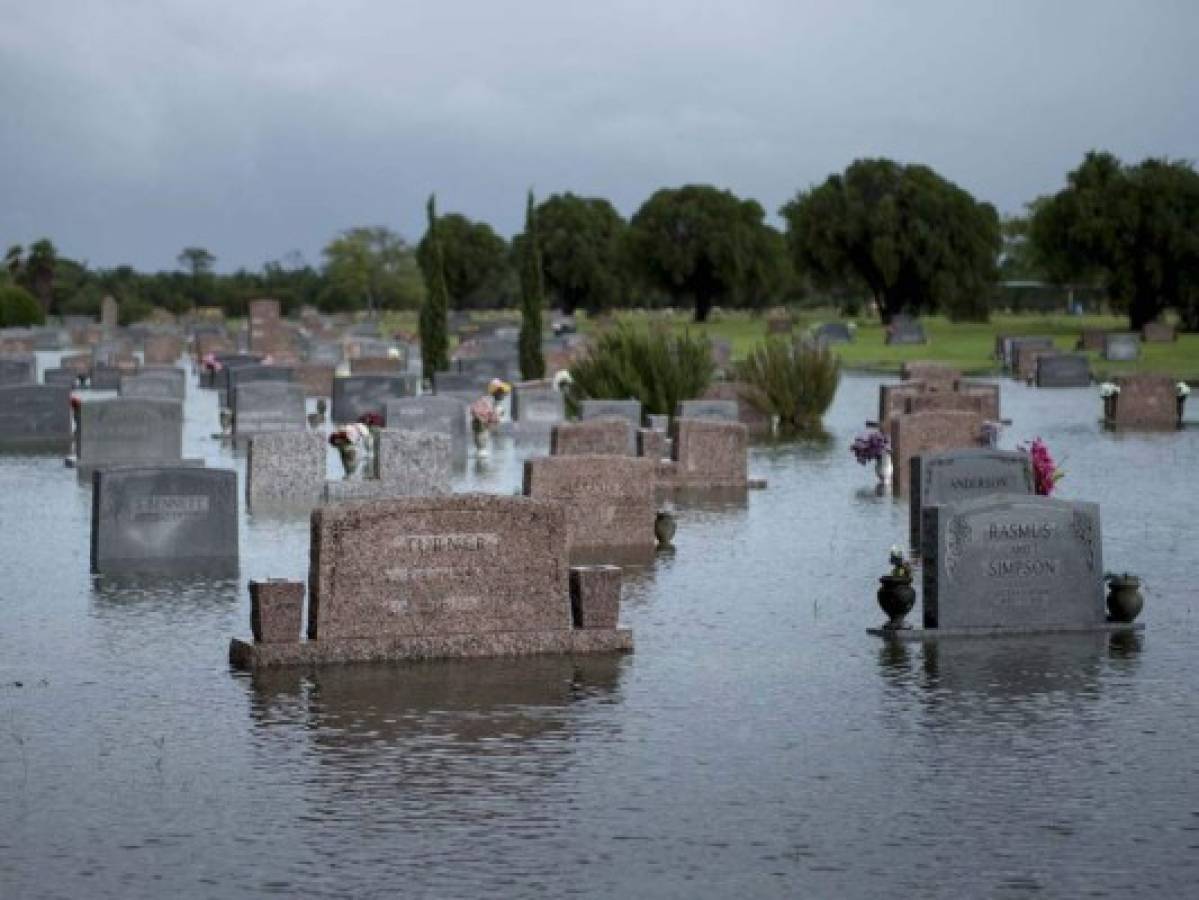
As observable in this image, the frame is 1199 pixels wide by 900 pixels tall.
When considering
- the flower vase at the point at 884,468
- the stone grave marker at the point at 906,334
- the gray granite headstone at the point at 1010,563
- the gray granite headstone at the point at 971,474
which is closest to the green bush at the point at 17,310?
the stone grave marker at the point at 906,334

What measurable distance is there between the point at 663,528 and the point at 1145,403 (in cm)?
2274

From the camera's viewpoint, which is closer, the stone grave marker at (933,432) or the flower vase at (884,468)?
the flower vase at (884,468)

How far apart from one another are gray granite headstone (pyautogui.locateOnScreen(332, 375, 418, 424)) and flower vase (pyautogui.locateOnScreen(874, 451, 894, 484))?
17.2m

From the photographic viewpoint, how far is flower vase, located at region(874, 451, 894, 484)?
3309 cm

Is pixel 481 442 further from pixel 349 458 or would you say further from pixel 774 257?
pixel 774 257

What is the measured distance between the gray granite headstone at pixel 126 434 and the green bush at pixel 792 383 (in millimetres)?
13774

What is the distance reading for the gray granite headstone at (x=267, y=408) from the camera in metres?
43.8

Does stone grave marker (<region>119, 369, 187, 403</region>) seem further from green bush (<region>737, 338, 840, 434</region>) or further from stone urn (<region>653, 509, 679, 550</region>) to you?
stone urn (<region>653, 509, 679, 550</region>)

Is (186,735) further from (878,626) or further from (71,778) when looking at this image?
(878,626)

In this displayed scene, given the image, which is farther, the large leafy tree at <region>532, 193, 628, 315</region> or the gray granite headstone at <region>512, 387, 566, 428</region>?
the large leafy tree at <region>532, 193, 628, 315</region>

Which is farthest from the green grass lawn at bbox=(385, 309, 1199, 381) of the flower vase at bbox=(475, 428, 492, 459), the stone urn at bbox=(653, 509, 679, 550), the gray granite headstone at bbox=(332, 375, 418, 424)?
the stone urn at bbox=(653, 509, 679, 550)

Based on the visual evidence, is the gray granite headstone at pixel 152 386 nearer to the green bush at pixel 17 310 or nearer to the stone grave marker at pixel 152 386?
the stone grave marker at pixel 152 386

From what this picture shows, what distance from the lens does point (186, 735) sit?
15445mm

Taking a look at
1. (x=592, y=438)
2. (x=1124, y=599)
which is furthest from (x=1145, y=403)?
(x=1124, y=599)
